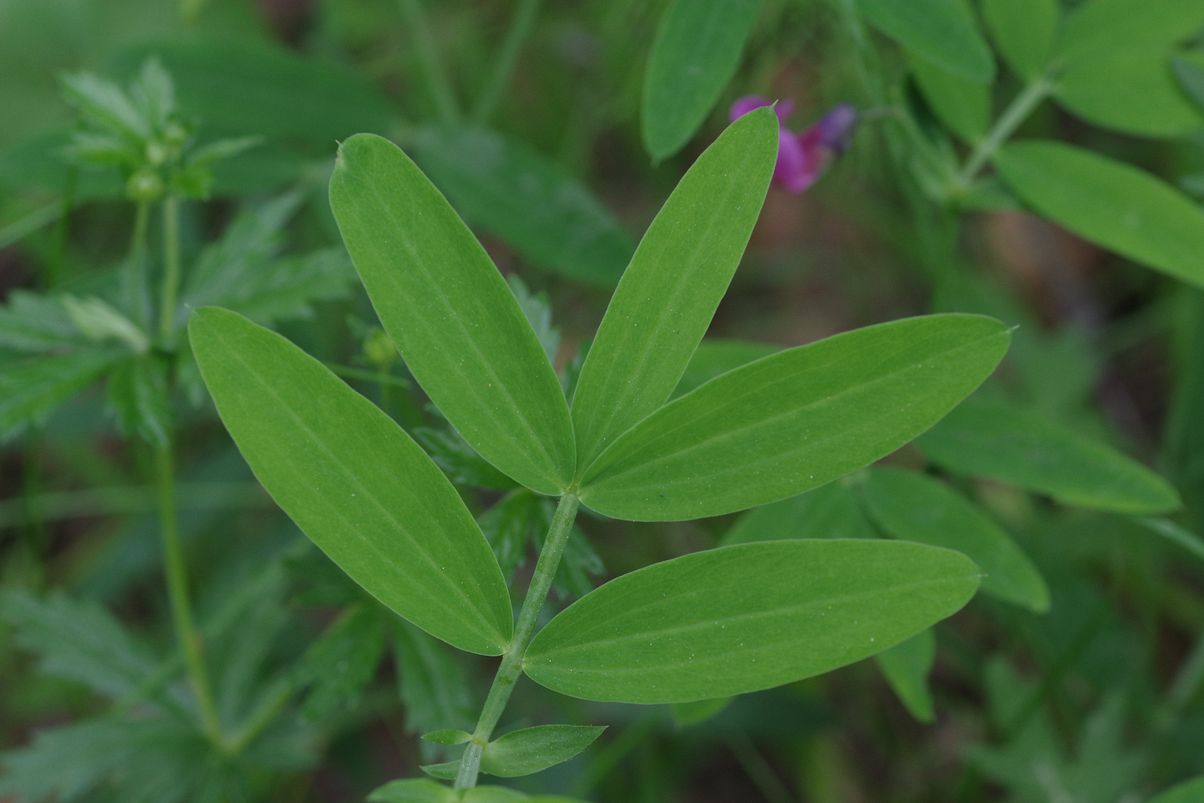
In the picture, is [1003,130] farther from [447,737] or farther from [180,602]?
[180,602]

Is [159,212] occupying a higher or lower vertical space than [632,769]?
higher

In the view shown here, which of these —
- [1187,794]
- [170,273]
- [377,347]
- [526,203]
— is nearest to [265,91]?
[526,203]

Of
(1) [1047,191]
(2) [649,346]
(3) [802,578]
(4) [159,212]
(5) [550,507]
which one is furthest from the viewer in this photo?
(4) [159,212]

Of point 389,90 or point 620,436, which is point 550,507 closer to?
point 620,436

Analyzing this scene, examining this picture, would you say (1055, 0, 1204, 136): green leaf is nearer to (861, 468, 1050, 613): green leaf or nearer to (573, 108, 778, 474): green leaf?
(861, 468, 1050, 613): green leaf

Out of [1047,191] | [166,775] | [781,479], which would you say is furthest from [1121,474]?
[166,775]

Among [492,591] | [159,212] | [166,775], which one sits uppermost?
[492,591]

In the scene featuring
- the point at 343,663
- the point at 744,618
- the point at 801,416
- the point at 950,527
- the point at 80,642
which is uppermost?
the point at 801,416
